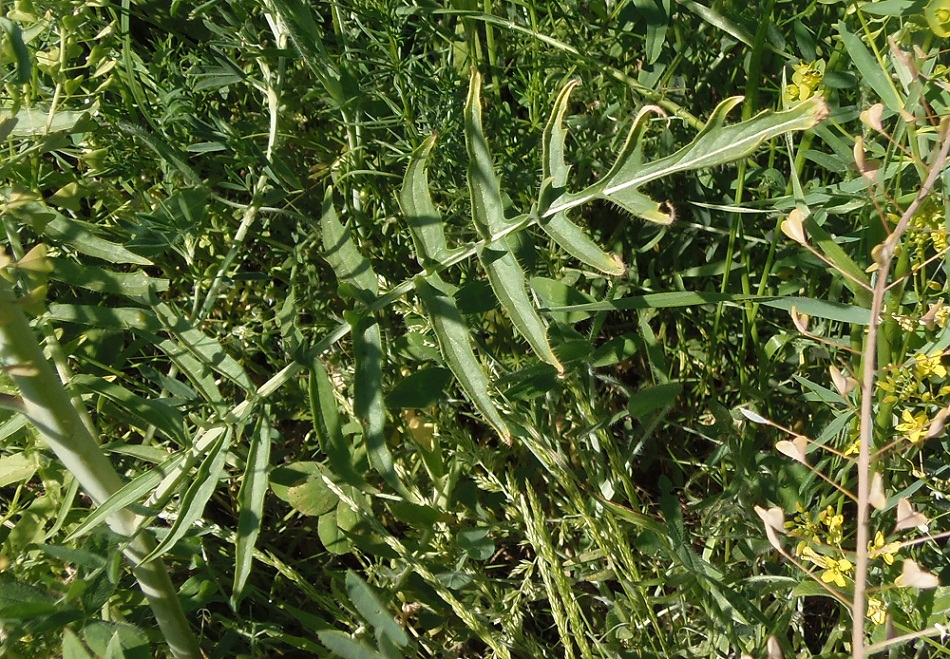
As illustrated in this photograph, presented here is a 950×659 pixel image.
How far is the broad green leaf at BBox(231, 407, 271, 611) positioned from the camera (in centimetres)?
121

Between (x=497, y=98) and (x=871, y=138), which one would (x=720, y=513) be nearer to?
(x=871, y=138)

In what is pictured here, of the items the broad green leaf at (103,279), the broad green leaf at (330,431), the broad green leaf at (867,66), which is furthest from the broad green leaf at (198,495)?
the broad green leaf at (867,66)

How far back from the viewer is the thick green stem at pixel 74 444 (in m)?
1.13

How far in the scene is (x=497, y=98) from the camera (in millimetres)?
1671

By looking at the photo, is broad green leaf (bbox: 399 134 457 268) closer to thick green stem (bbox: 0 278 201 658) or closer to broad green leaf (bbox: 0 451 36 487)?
thick green stem (bbox: 0 278 201 658)

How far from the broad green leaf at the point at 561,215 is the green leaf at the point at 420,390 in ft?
1.01

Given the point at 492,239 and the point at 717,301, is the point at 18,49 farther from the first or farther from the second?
the point at 717,301

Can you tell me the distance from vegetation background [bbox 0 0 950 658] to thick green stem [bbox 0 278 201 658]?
0.11 feet

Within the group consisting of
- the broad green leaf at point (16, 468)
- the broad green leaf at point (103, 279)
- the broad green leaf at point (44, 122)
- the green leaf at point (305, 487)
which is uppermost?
the broad green leaf at point (44, 122)

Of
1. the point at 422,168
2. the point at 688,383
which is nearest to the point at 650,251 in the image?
the point at 688,383

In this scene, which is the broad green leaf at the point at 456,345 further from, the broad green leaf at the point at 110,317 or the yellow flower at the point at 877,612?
the yellow flower at the point at 877,612

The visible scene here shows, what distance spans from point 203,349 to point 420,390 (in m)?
0.31

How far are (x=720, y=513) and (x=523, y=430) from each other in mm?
390

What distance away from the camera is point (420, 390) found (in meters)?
1.36
